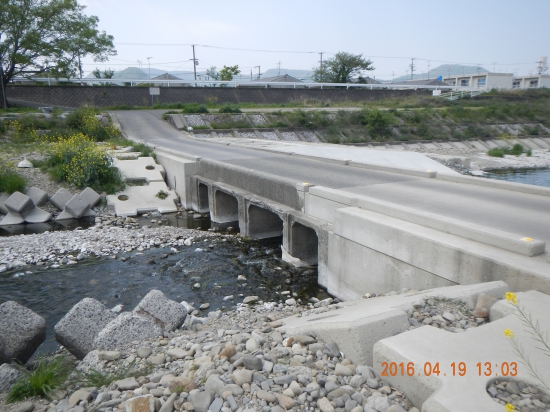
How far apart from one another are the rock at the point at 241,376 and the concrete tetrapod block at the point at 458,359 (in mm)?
1230

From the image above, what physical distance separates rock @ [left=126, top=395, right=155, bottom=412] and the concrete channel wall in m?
4.57

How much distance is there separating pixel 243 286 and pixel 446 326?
629 cm

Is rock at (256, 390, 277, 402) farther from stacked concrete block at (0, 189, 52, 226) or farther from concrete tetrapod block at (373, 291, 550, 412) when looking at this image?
stacked concrete block at (0, 189, 52, 226)

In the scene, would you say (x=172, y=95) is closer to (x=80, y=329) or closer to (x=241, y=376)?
(x=80, y=329)

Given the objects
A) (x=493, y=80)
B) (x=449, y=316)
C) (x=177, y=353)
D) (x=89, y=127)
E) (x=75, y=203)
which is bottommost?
(x=75, y=203)

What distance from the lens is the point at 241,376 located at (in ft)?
14.8

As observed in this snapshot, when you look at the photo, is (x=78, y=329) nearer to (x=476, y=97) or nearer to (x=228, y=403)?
(x=228, y=403)

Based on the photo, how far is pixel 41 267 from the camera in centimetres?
1217

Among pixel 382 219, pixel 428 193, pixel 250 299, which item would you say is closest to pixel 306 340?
pixel 382 219

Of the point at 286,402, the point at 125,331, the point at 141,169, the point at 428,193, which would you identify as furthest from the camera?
the point at 141,169

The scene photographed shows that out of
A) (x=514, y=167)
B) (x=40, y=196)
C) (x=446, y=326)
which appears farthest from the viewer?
(x=514, y=167)

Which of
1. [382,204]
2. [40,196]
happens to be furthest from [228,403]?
[40,196]

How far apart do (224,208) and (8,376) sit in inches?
471

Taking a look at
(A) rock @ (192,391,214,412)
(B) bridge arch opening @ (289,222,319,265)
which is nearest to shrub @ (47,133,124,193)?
(B) bridge arch opening @ (289,222,319,265)
